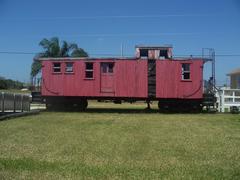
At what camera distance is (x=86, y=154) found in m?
10.5

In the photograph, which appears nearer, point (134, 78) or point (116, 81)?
point (134, 78)

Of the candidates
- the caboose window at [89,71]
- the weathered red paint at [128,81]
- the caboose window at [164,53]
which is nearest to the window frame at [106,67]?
the weathered red paint at [128,81]

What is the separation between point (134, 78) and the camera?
27.1 m

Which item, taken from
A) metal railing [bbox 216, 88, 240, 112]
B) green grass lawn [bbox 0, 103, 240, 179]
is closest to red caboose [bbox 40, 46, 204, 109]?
metal railing [bbox 216, 88, 240, 112]

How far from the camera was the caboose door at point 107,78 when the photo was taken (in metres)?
27.3

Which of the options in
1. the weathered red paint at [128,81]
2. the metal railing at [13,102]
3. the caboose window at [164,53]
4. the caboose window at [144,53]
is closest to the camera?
the metal railing at [13,102]

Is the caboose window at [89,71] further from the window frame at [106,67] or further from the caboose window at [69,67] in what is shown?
the caboose window at [69,67]

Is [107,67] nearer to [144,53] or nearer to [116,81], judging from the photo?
[116,81]

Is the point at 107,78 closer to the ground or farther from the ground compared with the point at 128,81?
farther from the ground

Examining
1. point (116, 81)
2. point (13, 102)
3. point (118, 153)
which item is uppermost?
point (116, 81)

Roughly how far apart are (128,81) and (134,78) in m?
0.39

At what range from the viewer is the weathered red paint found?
26797 millimetres

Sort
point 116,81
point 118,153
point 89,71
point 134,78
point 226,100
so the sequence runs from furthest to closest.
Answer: point 226,100 < point 89,71 < point 116,81 < point 134,78 < point 118,153

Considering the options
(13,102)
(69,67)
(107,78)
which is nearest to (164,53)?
(107,78)
